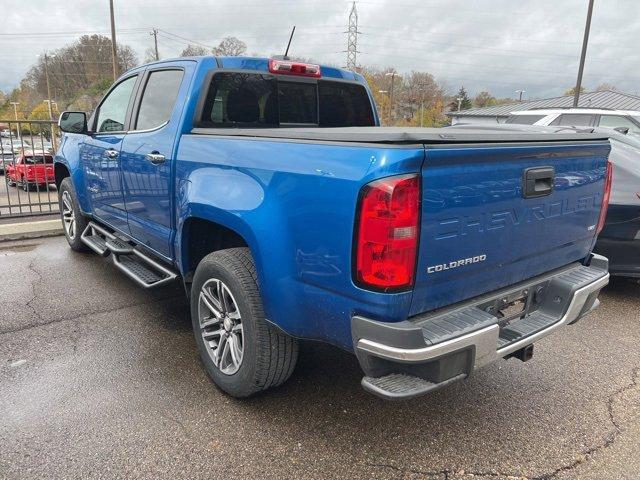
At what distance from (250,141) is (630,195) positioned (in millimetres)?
3777

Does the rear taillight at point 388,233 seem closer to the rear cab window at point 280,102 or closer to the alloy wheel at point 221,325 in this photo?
the alloy wheel at point 221,325

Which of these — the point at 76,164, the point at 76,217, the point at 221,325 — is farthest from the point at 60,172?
the point at 221,325

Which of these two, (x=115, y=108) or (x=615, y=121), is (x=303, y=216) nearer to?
(x=115, y=108)

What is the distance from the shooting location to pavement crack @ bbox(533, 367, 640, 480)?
239cm

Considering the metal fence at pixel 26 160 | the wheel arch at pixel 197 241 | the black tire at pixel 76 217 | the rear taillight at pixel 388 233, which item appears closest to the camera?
the rear taillight at pixel 388 233

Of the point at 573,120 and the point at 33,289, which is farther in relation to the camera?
the point at 573,120

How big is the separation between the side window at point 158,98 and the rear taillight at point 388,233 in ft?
6.84

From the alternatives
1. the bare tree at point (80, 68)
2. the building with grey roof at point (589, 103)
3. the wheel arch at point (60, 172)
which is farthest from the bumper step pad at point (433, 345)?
the bare tree at point (80, 68)

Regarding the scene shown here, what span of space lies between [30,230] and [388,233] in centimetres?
634

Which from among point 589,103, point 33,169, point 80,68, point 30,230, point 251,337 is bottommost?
point 30,230

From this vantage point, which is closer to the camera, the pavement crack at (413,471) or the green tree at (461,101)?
the pavement crack at (413,471)

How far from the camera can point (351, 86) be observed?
4.23 meters

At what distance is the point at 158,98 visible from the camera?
12.2 feet

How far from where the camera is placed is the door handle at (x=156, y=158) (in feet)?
10.6
